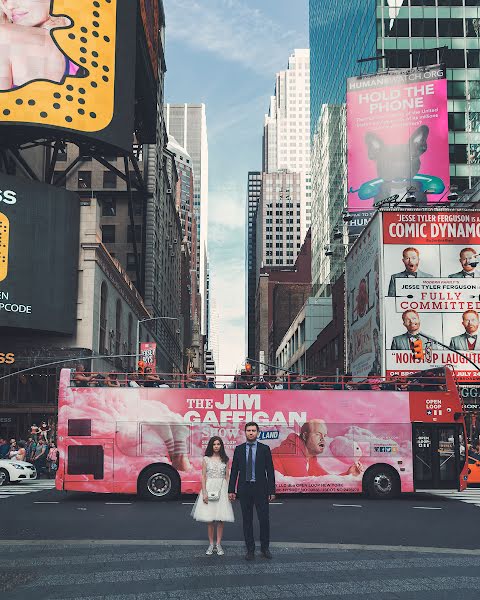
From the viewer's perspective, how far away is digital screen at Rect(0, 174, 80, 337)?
4347 centimetres

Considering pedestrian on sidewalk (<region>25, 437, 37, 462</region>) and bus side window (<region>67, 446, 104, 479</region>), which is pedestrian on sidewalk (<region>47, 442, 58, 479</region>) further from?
bus side window (<region>67, 446, 104, 479</region>)

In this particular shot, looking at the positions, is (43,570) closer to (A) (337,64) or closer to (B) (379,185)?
(B) (379,185)

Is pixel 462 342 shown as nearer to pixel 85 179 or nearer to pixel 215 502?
pixel 215 502

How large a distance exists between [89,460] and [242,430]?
4.35 meters


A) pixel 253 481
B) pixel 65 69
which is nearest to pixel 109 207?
pixel 65 69

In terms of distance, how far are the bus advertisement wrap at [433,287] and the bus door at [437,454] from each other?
18.4 metres

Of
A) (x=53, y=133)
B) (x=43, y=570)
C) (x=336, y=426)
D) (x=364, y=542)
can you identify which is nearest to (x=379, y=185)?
(x=53, y=133)

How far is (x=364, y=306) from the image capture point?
4588 cm

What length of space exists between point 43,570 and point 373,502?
500 inches

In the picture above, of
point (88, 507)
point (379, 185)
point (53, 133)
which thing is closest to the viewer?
point (88, 507)

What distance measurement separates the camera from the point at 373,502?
20484mm

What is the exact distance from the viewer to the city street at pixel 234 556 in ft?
27.9

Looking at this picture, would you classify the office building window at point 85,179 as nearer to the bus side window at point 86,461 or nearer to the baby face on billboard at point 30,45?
the baby face on billboard at point 30,45

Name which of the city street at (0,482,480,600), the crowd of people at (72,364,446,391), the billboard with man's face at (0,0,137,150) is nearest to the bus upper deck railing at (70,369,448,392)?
the crowd of people at (72,364,446,391)
